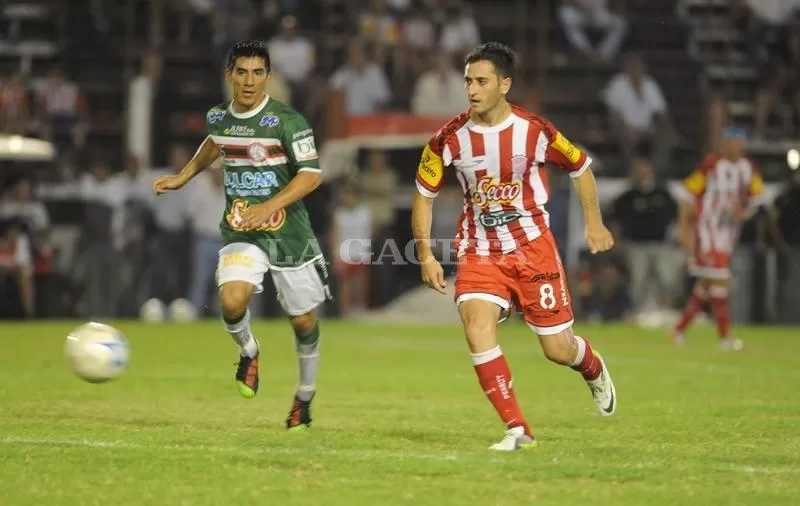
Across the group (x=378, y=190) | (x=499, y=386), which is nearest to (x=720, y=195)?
(x=378, y=190)

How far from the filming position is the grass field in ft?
22.9

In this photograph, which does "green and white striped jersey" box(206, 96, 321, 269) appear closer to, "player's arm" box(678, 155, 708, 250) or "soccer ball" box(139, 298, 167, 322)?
"player's arm" box(678, 155, 708, 250)

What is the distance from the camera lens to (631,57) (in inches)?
1032

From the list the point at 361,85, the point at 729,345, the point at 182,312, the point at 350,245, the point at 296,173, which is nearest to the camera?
the point at 296,173

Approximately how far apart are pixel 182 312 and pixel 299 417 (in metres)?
14.1

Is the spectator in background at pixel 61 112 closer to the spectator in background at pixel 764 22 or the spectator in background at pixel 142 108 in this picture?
the spectator in background at pixel 142 108

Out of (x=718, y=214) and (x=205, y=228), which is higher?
(x=718, y=214)

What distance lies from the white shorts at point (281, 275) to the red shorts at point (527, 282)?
114 centimetres

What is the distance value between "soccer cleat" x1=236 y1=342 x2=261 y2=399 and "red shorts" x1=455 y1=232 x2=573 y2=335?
1.55 metres

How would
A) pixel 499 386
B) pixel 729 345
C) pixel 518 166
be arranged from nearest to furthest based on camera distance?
pixel 499 386 → pixel 518 166 → pixel 729 345

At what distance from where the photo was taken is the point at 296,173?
953cm

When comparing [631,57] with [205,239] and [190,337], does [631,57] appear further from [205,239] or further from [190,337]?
[190,337]

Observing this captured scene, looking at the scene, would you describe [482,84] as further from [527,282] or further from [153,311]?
[153,311]

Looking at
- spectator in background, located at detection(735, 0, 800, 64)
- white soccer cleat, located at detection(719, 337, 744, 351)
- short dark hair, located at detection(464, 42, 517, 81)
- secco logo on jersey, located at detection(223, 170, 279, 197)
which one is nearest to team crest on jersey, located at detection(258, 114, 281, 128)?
secco logo on jersey, located at detection(223, 170, 279, 197)
